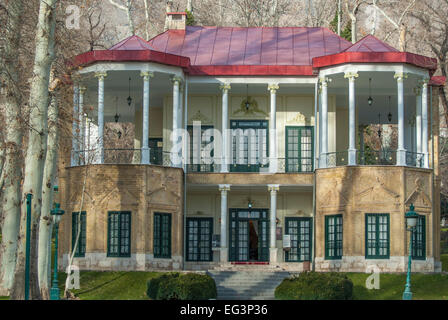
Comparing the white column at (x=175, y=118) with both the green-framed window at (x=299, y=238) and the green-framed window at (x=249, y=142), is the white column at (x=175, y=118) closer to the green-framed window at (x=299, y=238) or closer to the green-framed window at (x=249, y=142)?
the green-framed window at (x=249, y=142)

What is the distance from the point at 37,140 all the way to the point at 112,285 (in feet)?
22.5

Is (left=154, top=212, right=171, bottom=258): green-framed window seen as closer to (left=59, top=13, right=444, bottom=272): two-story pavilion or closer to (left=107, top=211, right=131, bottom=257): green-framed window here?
(left=59, top=13, right=444, bottom=272): two-story pavilion

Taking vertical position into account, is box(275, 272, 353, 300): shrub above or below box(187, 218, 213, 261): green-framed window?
below

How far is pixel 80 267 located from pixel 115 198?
288cm

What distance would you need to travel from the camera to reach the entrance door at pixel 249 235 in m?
39.3

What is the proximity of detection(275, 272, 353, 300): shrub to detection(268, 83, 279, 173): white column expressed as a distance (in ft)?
28.7

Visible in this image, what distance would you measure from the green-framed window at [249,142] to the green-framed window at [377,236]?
6.51m

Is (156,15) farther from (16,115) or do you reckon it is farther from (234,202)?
(16,115)

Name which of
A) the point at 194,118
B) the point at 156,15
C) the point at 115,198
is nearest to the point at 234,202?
the point at 194,118

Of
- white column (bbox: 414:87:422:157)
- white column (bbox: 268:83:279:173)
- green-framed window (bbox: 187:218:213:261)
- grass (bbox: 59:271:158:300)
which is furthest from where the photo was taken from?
green-framed window (bbox: 187:218:213:261)

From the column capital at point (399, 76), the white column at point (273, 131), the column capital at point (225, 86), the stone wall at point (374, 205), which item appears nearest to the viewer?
the stone wall at point (374, 205)

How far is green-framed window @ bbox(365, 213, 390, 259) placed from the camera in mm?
34219

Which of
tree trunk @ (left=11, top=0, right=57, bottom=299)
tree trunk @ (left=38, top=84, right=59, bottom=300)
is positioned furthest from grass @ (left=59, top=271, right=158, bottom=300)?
tree trunk @ (left=11, top=0, right=57, bottom=299)

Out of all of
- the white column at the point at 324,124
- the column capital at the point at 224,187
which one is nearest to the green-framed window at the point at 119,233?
the column capital at the point at 224,187
